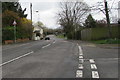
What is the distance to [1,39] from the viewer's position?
139ft

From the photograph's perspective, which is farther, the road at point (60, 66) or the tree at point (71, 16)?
the tree at point (71, 16)

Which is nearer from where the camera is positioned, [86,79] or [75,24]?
[86,79]

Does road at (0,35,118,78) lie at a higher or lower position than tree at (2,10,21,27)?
lower

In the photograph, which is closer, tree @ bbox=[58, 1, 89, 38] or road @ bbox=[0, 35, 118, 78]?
road @ bbox=[0, 35, 118, 78]

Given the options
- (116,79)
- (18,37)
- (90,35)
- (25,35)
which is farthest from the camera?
(25,35)

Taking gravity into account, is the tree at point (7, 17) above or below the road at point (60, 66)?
above

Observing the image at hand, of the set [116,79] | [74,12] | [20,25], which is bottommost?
[116,79]

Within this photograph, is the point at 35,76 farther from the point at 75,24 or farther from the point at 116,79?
the point at 75,24

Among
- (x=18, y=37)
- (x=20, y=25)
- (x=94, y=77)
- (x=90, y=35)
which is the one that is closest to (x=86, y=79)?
(x=94, y=77)

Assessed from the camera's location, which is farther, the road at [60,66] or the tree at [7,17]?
the tree at [7,17]

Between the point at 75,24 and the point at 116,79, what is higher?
the point at 75,24

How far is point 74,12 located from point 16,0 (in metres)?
18.3

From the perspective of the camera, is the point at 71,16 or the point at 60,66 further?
the point at 71,16

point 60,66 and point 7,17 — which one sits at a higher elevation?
point 7,17
